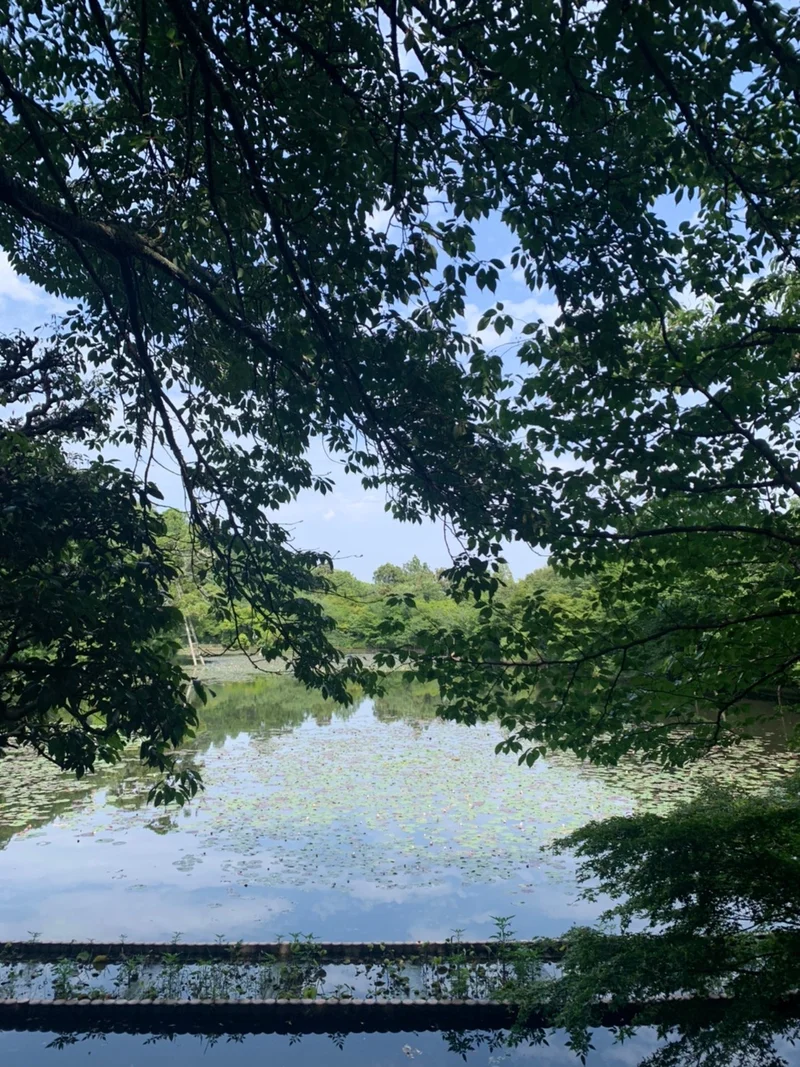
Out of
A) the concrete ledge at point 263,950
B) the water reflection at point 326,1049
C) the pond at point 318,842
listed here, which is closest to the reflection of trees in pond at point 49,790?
the pond at point 318,842

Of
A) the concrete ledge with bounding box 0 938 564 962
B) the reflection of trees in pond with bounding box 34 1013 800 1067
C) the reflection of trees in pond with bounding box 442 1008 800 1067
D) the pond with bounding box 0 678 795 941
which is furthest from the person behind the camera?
the pond with bounding box 0 678 795 941

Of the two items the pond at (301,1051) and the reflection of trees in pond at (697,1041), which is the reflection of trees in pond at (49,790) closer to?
the pond at (301,1051)

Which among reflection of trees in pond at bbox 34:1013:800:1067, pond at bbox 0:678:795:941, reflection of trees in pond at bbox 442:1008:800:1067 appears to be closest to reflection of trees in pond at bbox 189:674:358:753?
pond at bbox 0:678:795:941

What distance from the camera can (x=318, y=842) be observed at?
7523 millimetres

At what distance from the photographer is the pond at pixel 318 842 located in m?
5.95

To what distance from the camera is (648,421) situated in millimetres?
3404

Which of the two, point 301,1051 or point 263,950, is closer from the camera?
point 301,1051

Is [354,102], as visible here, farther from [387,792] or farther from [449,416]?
[387,792]

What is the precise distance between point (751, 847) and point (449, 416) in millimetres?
2709

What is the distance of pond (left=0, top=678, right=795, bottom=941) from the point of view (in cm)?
595

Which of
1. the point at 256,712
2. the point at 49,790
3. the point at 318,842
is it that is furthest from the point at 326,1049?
the point at 256,712

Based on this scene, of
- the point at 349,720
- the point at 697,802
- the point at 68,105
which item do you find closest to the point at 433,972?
the point at 697,802

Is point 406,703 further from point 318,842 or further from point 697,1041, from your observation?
point 697,1041

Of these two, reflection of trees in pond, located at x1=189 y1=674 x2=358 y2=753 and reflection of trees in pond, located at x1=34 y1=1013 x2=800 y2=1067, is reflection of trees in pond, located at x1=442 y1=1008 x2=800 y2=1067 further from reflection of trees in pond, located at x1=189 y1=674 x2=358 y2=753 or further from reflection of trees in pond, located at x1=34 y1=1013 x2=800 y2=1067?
reflection of trees in pond, located at x1=189 y1=674 x2=358 y2=753
